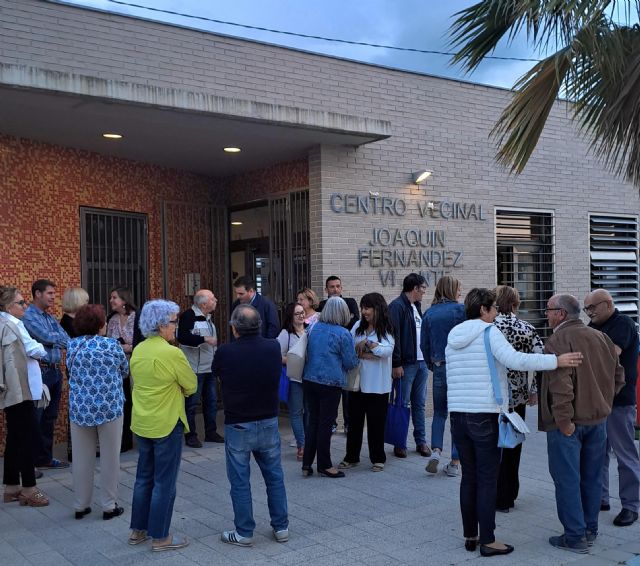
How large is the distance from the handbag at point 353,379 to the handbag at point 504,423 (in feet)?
7.48

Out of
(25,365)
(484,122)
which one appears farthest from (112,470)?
(484,122)

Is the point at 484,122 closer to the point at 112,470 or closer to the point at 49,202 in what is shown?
the point at 49,202

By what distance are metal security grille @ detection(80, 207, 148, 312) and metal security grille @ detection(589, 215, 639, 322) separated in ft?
25.3

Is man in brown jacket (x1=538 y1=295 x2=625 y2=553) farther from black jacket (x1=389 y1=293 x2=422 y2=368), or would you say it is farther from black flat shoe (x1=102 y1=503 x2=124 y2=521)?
black flat shoe (x1=102 y1=503 x2=124 y2=521)

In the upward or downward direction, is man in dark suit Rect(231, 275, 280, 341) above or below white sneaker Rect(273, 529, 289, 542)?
above

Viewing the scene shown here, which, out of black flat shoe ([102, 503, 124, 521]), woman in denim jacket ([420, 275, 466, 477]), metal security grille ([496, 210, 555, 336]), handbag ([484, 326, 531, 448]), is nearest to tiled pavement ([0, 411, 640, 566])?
black flat shoe ([102, 503, 124, 521])

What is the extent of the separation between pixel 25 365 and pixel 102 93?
2.80 metres

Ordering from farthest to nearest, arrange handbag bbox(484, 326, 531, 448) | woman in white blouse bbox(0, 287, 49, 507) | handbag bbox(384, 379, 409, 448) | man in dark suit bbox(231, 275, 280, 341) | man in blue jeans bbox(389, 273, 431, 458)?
man in dark suit bbox(231, 275, 280, 341), man in blue jeans bbox(389, 273, 431, 458), handbag bbox(384, 379, 409, 448), woman in white blouse bbox(0, 287, 49, 507), handbag bbox(484, 326, 531, 448)

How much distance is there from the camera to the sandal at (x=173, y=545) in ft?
18.0

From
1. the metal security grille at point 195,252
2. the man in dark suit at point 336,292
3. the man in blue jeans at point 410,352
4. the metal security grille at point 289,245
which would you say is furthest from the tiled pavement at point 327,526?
the metal security grille at point 195,252

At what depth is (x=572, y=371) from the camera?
5.41 meters

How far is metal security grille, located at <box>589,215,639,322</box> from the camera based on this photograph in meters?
13.4

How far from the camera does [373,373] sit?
7504mm

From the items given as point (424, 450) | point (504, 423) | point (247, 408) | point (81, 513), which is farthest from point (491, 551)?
point (81, 513)
